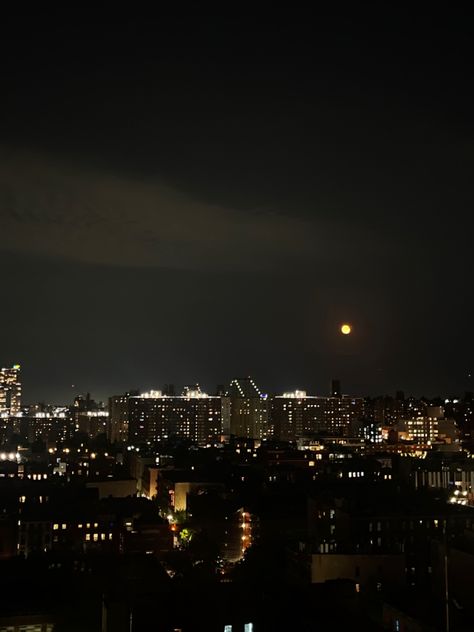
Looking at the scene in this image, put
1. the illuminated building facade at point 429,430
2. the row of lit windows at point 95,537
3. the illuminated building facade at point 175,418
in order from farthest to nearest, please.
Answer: the illuminated building facade at point 175,418, the illuminated building facade at point 429,430, the row of lit windows at point 95,537

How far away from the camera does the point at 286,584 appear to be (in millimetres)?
12070

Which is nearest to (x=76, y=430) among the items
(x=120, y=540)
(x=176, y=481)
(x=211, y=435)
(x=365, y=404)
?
(x=211, y=435)

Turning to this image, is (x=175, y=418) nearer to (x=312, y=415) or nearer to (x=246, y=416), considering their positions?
(x=246, y=416)

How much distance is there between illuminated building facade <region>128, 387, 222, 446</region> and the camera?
6162 cm

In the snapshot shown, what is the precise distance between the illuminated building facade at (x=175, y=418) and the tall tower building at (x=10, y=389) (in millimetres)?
36732

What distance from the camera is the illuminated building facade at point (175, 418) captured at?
202ft

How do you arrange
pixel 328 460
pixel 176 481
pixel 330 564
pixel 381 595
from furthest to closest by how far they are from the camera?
1. pixel 328 460
2. pixel 176 481
3. pixel 330 564
4. pixel 381 595

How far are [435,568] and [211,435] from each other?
166 feet

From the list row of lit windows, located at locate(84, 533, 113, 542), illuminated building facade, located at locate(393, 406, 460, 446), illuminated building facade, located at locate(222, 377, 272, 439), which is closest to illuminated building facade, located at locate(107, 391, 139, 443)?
illuminated building facade, located at locate(222, 377, 272, 439)

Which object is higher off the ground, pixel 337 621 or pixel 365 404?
pixel 365 404

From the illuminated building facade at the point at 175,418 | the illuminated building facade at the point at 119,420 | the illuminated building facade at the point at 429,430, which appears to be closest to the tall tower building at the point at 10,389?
the illuminated building facade at the point at 119,420

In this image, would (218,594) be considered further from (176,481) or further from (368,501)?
(176,481)

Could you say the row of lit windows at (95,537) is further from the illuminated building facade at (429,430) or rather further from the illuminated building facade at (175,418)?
the illuminated building facade at (175,418)

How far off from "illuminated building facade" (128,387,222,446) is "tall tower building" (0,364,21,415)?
36.7 meters
